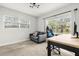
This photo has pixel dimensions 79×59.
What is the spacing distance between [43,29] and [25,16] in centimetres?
173

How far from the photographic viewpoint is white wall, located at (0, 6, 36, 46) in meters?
4.63

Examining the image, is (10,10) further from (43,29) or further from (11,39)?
(43,29)

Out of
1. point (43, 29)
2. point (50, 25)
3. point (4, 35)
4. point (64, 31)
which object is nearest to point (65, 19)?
point (64, 31)

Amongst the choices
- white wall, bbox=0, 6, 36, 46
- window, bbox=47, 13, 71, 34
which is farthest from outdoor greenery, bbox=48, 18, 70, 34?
white wall, bbox=0, 6, 36, 46

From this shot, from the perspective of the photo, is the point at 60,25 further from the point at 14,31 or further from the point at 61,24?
the point at 14,31

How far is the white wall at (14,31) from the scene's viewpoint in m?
4.63

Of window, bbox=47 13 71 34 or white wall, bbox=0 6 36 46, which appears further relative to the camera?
white wall, bbox=0 6 36 46

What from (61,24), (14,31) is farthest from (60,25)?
(14,31)

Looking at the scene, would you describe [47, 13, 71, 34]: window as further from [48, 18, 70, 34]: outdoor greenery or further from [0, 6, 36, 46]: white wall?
[0, 6, 36, 46]: white wall

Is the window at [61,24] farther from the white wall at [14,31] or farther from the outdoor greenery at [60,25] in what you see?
the white wall at [14,31]

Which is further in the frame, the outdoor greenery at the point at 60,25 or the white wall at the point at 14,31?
the white wall at the point at 14,31

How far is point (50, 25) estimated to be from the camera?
18.0 feet

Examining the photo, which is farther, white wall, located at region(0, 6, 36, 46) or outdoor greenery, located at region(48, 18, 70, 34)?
white wall, located at region(0, 6, 36, 46)

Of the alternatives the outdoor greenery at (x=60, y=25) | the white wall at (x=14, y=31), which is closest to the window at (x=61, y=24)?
the outdoor greenery at (x=60, y=25)
